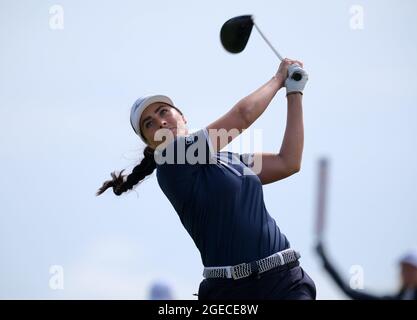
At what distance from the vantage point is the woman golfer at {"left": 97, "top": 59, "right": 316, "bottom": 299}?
724 centimetres

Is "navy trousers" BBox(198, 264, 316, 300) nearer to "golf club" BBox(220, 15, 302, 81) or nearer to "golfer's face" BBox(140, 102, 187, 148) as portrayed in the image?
"golfer's face" BBox(140, 102, 187, 148)

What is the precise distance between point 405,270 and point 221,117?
6.92 feet

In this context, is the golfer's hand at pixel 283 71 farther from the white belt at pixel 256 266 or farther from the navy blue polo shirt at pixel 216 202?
the white belt at pixel 256 266

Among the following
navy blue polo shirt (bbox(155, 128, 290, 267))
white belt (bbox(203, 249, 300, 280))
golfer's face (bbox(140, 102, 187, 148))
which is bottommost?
white belt (bbox(203, 249, 300, 280))

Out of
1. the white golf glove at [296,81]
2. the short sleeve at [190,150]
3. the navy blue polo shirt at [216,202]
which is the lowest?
the navy blue polo shirt at [216,202]

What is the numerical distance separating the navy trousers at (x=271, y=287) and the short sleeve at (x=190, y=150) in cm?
96

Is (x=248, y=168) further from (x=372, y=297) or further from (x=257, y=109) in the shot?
(x=372, y=297)

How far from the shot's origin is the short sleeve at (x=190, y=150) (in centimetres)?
739

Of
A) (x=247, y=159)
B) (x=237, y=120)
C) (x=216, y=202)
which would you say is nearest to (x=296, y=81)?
(x=237, y=120)

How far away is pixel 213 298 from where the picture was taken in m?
7.41

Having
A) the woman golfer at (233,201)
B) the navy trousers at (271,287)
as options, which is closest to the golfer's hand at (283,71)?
the woman golfer at (233,201)

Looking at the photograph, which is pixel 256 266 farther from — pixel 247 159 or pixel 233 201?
pixel 247 159

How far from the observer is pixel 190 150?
7.46 meters

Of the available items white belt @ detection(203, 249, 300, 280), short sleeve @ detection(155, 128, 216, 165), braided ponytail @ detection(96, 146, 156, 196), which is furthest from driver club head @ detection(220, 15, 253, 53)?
white belt @ detection(203, 249, 300, 280)
